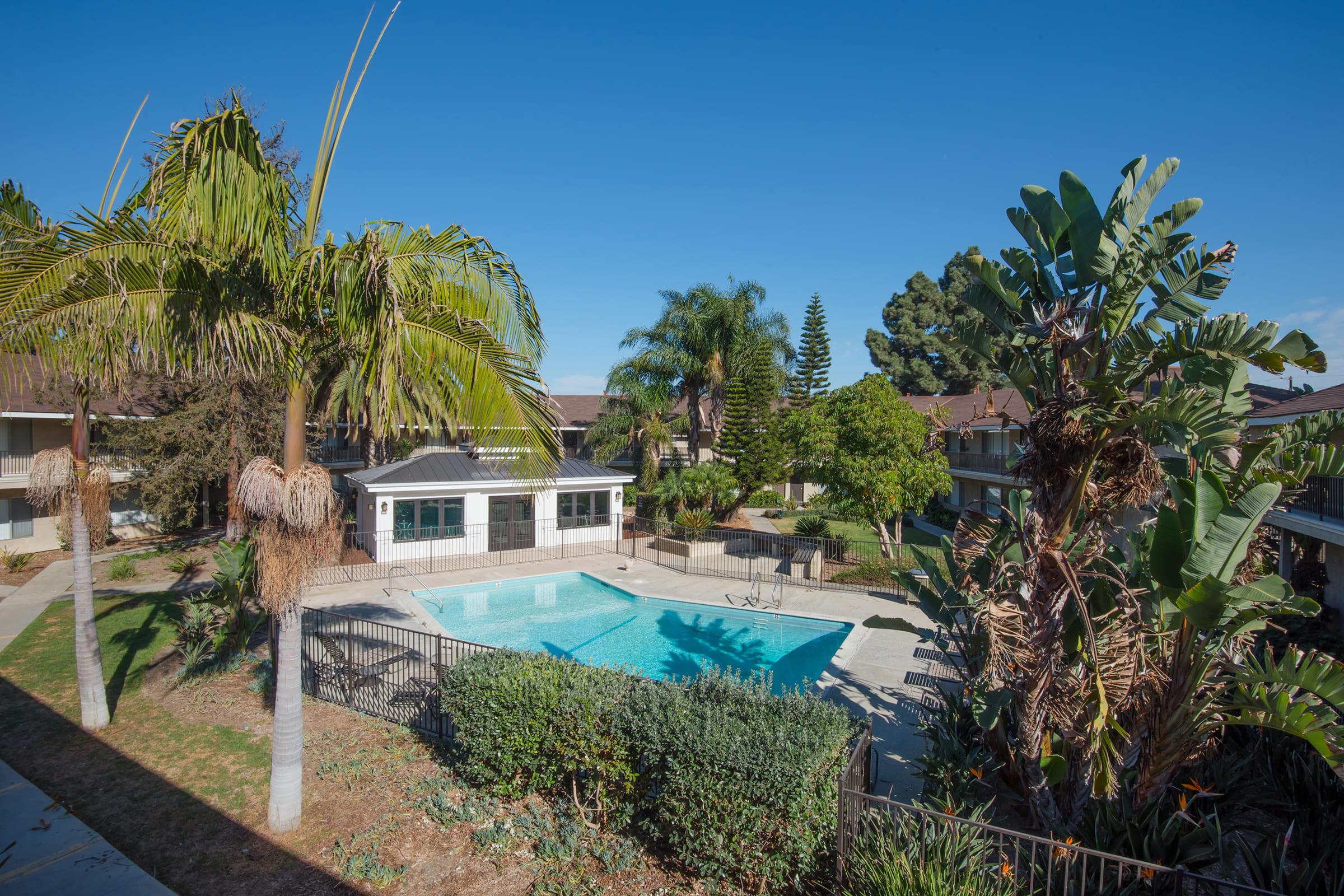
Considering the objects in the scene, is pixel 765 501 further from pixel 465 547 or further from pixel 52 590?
pixel 52 590

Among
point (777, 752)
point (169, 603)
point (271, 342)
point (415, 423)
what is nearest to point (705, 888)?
point (777, 752)

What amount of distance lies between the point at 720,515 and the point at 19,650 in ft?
72.1

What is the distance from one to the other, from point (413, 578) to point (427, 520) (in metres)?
3.10

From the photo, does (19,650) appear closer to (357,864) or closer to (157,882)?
(157,882)

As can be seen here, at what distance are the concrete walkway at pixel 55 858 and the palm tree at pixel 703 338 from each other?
24.4 m

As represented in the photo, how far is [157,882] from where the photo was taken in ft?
→ 18.5

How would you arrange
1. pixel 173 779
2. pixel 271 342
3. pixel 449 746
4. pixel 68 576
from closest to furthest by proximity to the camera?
pixel 271 342
pixel 173 779
pixel 449 746
pixel 68 576

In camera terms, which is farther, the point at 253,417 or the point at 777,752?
the point at 253,417

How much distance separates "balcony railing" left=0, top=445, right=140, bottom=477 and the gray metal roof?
6.16 meters

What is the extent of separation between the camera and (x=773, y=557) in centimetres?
2239

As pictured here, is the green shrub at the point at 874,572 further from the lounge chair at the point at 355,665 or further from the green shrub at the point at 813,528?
the lounge chair at the point at 355,665

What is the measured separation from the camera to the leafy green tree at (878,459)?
1803 centimetres

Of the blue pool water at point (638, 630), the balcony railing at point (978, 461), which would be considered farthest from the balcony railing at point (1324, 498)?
the balcony railing at point (978, 461)

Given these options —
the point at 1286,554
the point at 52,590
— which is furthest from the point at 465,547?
the point at 1286,554
